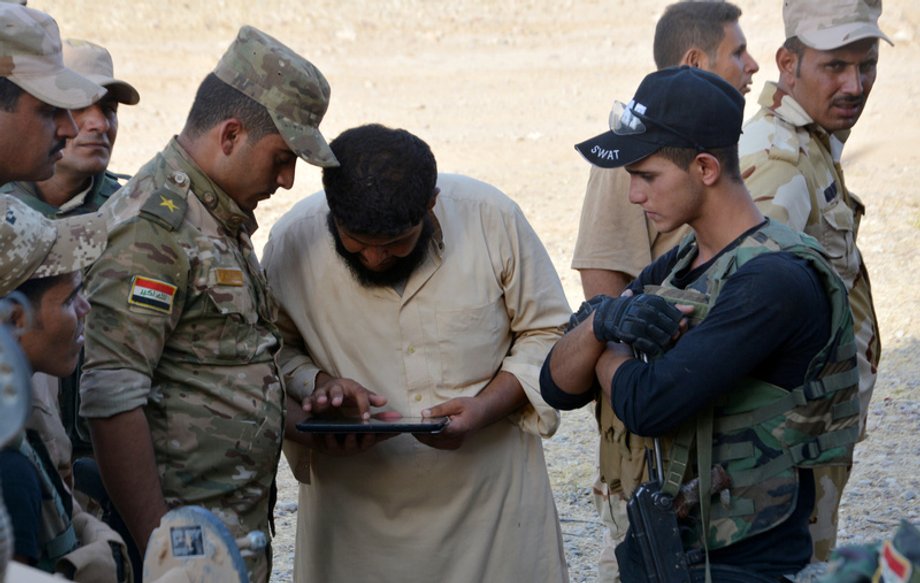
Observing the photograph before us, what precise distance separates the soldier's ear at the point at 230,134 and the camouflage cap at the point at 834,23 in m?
2.09

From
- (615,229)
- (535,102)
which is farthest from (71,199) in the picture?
(535,102)

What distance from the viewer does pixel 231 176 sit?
3438 mm

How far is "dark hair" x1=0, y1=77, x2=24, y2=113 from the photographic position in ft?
10.8

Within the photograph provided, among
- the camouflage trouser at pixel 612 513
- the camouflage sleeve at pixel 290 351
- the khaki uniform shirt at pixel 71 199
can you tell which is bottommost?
the camouflage trouser at pixel 612 513

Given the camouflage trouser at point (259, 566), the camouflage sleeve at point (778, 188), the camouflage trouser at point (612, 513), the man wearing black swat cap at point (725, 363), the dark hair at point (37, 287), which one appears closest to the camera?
the dark hair at point (37, 287)

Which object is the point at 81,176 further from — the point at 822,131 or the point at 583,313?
the point at 822,131

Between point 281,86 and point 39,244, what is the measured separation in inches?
36.0

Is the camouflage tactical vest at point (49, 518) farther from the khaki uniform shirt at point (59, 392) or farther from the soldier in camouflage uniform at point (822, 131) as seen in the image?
the soldier in camouflage uniform at point (822, 131)

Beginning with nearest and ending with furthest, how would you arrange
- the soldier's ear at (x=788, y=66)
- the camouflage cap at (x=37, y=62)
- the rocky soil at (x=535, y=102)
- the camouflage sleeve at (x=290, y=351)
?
the camouflage cap at (x=37, y=62) < the camouflage sleeve at (x=290, y=351) < the soldier's ear at (x=788, y=66) < the rocky soil at (x=535, y=102)

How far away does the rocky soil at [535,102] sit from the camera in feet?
23.9

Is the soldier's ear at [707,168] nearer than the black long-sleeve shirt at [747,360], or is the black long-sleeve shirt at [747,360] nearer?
the black long-sleeve shirt at [747,360]

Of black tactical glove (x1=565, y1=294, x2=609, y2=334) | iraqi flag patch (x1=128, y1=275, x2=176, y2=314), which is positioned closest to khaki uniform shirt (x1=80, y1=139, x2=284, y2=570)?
iraqi flag patch (x1=128, y1=275, x2=176, y2=314)

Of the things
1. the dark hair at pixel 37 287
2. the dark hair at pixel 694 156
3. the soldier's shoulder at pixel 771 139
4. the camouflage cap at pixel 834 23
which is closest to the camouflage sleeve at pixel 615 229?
the soldier's shoulder at pixel 771 139

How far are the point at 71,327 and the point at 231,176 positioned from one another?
0.71 meters
